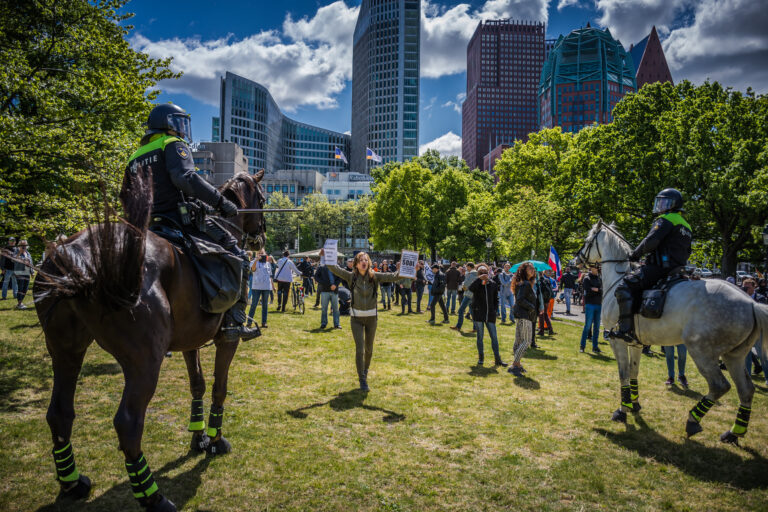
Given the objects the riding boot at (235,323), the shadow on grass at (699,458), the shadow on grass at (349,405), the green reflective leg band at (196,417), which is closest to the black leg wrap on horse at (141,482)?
the riding boot at (235,323)

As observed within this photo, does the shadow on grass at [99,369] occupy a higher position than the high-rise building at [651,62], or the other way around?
the high-rise building at [651,62]

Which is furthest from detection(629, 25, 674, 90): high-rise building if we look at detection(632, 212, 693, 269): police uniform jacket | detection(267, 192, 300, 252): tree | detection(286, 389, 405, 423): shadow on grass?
detection(286, 389, 405, 423): shadow on grass

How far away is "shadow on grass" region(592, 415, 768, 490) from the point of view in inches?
185

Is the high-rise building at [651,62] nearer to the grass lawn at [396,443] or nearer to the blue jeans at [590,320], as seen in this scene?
the blue jeans at [590,320]

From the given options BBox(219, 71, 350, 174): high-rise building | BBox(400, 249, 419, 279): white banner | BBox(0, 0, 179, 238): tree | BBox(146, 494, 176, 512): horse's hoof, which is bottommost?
BBox(146, 494, 176, 512): horse's hoof

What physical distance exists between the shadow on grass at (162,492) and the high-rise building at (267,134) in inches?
5311

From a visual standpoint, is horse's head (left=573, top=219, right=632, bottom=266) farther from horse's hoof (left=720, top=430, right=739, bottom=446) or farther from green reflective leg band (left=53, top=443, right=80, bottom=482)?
green reflective leg band (left=53, top=443, right=80, bottom=482)

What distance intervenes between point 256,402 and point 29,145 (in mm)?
6216

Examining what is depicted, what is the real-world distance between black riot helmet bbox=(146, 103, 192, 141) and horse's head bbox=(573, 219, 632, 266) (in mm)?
6858

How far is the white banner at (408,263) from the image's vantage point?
7.64 metres

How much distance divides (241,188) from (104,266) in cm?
221

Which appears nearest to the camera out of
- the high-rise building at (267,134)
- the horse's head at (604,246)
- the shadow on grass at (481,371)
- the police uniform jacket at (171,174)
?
the police uniform jacket at (171,174)

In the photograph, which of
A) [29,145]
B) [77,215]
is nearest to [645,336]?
[77,215]

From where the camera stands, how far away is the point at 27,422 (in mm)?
5215
